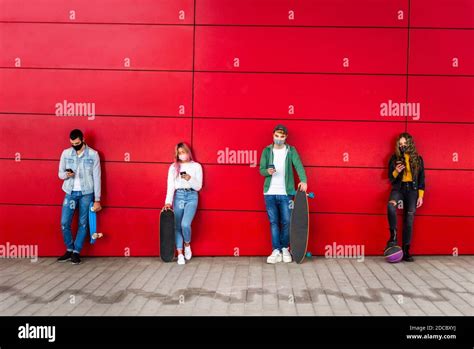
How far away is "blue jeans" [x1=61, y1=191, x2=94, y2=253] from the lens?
786 cm

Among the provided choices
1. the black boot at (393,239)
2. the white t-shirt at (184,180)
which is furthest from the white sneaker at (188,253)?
the black boot at (393,239)

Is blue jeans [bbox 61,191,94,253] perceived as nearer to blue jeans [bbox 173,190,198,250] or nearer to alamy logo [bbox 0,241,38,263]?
alamy logo [bbox 0,241,38,263]

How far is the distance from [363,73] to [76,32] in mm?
4638

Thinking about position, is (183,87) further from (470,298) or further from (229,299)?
(470,298)

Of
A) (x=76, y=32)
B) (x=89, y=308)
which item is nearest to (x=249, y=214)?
(x=89, y=308)

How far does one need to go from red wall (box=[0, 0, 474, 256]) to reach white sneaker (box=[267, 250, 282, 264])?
1.37ft

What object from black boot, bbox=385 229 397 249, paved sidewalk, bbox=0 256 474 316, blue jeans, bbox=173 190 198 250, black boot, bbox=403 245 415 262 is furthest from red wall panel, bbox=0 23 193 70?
black boot, bbox=403 245 415 262

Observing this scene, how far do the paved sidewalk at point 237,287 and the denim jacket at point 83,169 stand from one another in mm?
1159

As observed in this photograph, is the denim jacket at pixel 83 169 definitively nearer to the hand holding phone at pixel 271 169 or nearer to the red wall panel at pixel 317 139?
the red wall panel at pixel 317 139

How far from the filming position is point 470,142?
8.21 meters

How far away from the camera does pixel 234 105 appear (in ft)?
27.0

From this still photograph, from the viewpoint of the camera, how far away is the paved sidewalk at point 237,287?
5.59 metres

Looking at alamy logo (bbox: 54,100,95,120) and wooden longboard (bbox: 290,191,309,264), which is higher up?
alamy logo (bbox: 54,100,95,120)
